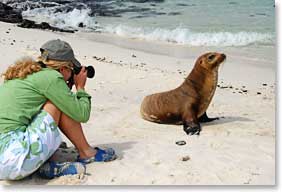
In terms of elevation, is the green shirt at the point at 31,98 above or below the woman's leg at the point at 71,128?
above

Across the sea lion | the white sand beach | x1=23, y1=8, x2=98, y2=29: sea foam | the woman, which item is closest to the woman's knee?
the woman

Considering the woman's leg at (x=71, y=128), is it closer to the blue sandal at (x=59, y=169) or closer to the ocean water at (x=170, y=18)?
the blue sandal at (x=59, y=169)

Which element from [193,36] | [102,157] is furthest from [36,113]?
[193,36]

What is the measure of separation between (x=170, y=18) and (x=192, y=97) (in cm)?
621

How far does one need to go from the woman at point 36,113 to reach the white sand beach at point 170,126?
0.15 meters

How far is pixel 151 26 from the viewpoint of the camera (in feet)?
33.0

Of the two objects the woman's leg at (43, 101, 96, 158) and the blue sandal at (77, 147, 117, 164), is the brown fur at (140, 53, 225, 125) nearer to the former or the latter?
the blue sandal at (77, 147, 117, 164)

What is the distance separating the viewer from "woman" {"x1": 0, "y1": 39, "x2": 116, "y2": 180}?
279 cm

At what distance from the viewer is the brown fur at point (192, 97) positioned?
13.6 feet

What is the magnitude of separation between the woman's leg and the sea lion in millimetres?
1128

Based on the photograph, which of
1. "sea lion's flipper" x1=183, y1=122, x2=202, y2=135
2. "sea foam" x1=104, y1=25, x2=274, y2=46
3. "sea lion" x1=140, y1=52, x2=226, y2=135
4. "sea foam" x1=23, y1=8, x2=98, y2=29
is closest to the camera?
"sea lion's flipper" x1=183, y1=122, x2=202, y2=135

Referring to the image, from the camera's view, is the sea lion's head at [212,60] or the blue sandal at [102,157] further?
the sea lion's head at [212,60]

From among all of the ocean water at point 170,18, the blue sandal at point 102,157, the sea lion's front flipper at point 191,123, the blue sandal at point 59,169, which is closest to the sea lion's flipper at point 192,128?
the sea lion's front flipper at point 191,123

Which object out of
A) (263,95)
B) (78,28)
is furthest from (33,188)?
(78,28)
